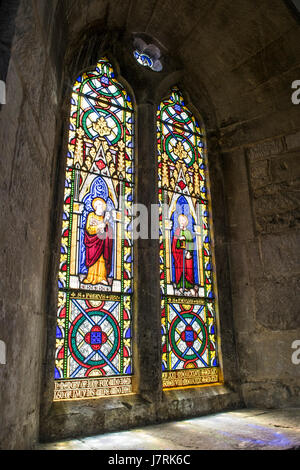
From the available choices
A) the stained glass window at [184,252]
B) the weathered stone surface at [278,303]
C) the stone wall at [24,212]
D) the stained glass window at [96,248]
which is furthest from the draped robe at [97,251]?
the weathered stone surface at [278,303]

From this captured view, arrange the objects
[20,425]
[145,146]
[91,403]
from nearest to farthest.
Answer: [20,425], [91,403], [145,146]

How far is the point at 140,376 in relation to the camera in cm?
280

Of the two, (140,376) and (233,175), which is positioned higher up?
(233,175)

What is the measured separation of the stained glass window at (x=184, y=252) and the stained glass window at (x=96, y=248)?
39cm

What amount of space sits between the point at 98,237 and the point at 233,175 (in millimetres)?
1837

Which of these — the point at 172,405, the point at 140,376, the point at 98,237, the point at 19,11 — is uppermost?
the point at 19,11

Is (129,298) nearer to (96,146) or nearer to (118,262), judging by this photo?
(118,262)

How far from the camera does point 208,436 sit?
7.48ft

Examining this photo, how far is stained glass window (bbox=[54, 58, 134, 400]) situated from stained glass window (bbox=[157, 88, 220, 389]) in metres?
0.39

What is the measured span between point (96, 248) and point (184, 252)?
981mm

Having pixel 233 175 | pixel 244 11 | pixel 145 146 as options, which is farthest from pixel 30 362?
pixel 244 11

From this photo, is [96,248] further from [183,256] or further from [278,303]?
[278,303]

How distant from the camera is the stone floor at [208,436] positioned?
206 centimetres

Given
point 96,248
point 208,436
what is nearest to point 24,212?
point 96,248
